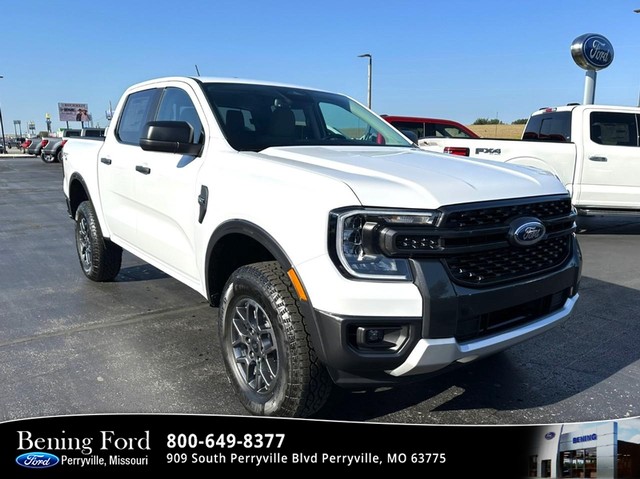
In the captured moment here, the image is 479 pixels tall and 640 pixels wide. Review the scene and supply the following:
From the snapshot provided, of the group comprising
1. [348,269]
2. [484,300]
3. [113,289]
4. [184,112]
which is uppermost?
[184,112]

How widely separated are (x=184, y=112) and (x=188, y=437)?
89.7 inches

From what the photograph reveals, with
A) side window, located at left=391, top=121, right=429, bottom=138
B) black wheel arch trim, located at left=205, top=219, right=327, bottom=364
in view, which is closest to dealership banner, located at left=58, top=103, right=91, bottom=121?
side window, located at left=391, top=121, right=429, bottom=138

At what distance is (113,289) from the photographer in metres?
5.22

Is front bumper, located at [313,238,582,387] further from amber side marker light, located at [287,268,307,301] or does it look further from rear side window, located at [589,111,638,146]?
rear side window, located at [589,111,638,146]

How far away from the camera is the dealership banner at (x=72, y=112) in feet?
190

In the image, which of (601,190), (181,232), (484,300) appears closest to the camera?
(484,300)

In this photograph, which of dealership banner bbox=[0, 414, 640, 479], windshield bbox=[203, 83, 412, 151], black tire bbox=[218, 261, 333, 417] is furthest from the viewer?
windshield bbox=[203, 83, 412, 151]

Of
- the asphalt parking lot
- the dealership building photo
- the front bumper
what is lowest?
the asphalt parking lot

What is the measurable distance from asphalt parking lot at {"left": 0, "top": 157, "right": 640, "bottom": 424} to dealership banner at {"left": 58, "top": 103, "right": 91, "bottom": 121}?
58.6 meters

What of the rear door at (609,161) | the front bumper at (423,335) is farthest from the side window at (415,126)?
the front bumper at (423,335)

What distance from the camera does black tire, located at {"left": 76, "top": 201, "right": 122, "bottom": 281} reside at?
5.02m

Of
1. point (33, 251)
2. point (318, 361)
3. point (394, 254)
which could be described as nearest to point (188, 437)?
point (318, 361)

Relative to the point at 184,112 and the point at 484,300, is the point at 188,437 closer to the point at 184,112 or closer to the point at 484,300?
the point at 484,300

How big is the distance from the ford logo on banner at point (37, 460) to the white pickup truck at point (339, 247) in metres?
0.94
